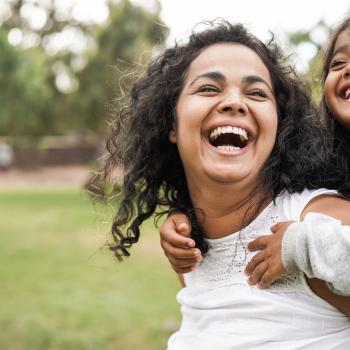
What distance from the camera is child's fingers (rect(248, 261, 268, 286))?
1.52m

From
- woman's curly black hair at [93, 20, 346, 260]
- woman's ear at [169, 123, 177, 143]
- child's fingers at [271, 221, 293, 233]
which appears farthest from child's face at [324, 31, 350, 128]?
woman's ear at [169, 123, 177, 143]

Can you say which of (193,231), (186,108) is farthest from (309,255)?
(186,108)

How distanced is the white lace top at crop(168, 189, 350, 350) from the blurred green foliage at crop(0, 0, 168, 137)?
12.4 metres

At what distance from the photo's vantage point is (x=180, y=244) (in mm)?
1695

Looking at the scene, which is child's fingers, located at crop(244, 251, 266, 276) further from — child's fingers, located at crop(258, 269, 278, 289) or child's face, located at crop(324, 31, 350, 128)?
child's face, located at crop(324, 31, 350, 128)

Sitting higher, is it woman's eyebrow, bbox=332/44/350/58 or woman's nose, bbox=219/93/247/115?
woman's eyebrow, bbox=332/44/350/58

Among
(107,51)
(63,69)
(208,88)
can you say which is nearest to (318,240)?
(208,88)

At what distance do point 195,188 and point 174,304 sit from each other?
382 cm

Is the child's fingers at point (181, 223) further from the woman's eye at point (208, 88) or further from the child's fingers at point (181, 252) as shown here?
the woman's eye at point (208, 88)

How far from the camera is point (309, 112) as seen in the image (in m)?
1.94

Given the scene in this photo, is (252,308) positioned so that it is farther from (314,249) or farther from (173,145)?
(173,145)

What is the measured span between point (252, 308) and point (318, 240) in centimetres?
32

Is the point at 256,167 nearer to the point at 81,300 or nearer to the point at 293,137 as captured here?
the point at 293,137

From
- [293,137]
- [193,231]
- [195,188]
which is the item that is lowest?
[193,231]
